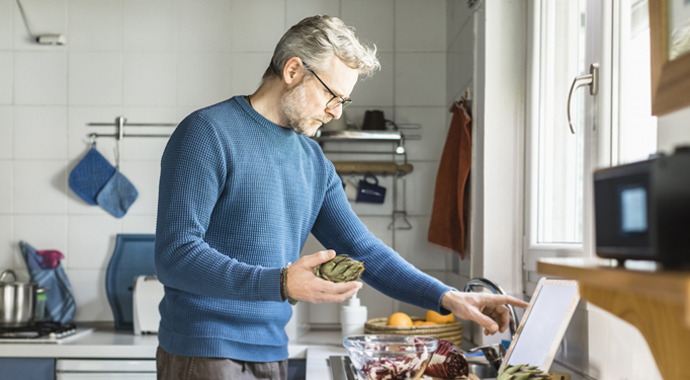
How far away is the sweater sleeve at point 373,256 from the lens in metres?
1.33

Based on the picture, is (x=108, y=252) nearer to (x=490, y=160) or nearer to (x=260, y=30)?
(x=260, y=30)

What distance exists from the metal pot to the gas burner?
50 mm

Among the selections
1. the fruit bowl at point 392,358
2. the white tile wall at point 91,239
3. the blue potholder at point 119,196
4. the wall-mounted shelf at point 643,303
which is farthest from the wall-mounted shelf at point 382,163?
the wall-mounted shelf at point 643,303

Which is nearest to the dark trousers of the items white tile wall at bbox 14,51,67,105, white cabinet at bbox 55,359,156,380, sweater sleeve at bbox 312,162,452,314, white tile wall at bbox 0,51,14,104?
sweater sleeve at bbox 312,162,452,314

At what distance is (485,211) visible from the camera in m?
1.91

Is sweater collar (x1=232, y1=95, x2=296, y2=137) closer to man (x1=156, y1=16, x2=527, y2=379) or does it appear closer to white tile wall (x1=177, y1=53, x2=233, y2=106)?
man (x1=156, y1=16, x2=527, y2=379)

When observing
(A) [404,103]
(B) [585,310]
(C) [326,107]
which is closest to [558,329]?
(B) [585,310]

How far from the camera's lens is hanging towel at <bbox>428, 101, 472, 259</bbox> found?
2102 millimetres

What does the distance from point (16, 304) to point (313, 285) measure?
1.98 m

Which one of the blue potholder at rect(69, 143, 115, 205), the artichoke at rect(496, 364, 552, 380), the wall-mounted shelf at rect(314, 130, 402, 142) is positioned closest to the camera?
the artichoke at rect(496, 364, 552, 380)

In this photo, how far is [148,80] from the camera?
276 centimetres

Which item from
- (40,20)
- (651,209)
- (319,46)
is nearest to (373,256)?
(319,46)

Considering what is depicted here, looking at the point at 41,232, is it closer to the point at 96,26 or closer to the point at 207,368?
the point at 96,26

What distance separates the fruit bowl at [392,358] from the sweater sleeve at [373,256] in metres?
0.18
